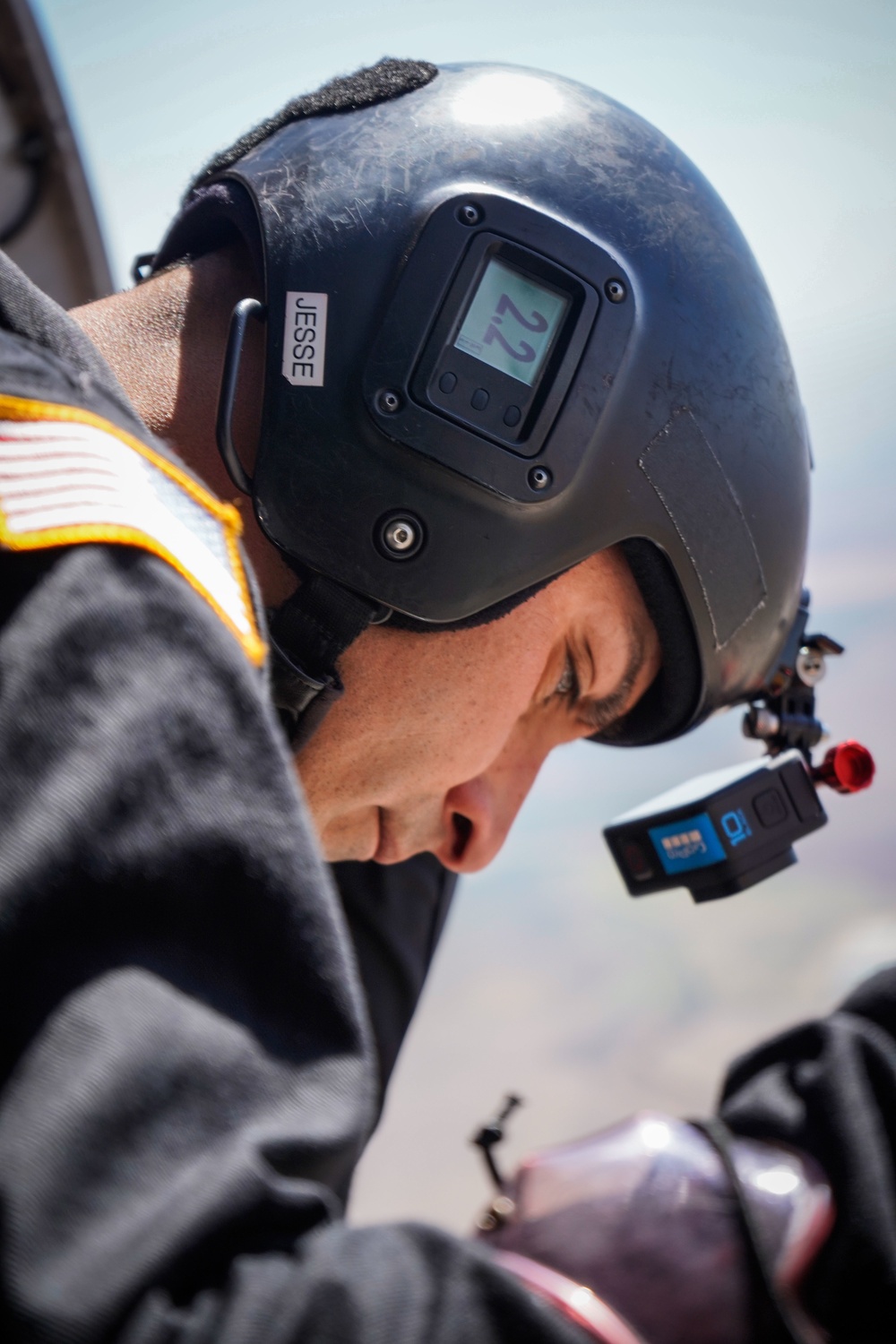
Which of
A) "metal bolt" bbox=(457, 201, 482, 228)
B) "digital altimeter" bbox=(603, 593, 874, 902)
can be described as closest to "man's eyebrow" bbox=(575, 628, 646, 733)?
"digital altimeter" bbox=(603, 593, 874, 902)

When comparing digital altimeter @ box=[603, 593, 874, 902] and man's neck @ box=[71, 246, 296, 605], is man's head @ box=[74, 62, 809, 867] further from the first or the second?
digital altimeter @ box=[603, 593, 874, 902]

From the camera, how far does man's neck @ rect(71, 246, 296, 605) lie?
99 centimetres

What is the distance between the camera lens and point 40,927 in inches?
19.0

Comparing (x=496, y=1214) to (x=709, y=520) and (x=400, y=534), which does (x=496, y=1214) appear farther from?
(x=709, y=520)

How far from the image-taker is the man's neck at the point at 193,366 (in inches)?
39.2

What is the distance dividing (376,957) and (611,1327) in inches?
51.8

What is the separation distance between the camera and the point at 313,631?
992 millimetres

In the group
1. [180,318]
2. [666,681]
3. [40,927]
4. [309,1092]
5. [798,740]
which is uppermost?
[180,318]

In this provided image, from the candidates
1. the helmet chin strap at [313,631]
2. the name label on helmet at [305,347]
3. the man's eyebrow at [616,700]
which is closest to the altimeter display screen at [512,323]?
the name label on helmet at [305,347]

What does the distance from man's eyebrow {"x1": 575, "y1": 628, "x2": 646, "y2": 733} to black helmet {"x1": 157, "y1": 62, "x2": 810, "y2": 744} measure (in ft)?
0.40

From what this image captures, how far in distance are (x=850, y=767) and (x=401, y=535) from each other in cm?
66

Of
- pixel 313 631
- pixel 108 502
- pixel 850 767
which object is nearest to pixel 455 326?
pixel 313 631

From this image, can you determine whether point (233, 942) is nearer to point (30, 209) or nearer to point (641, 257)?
point (641, 257)

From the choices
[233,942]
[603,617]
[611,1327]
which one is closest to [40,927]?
[233,942]
